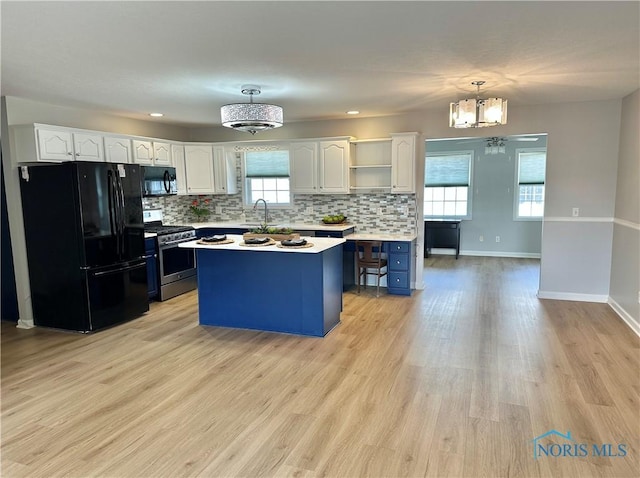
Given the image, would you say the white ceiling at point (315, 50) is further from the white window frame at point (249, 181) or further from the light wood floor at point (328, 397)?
the light wood floor at point (328, 397)

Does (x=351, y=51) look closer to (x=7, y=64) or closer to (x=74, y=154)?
(x=7, y=64)

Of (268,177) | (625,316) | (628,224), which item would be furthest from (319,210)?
(625,316)

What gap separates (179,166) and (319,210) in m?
2.24

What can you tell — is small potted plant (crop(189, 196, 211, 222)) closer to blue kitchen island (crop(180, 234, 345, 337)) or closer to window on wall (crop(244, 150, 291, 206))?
window on wall (crop(244, 150, 291, 206))

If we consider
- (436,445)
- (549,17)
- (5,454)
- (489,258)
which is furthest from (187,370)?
(489,258)

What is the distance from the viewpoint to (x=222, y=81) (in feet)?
12.6

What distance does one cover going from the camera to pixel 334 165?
19.8ft

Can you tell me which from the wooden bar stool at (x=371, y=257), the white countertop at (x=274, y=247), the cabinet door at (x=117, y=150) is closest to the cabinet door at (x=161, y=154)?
the cabinet door at (x=117, y=150)

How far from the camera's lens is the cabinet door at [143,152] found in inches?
217

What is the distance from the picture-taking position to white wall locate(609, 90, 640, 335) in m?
4.27

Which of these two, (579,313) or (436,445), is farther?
(579,313)

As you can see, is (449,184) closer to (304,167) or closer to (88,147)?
(304,167)

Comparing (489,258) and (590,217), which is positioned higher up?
(590,217)

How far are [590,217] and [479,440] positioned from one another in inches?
154
